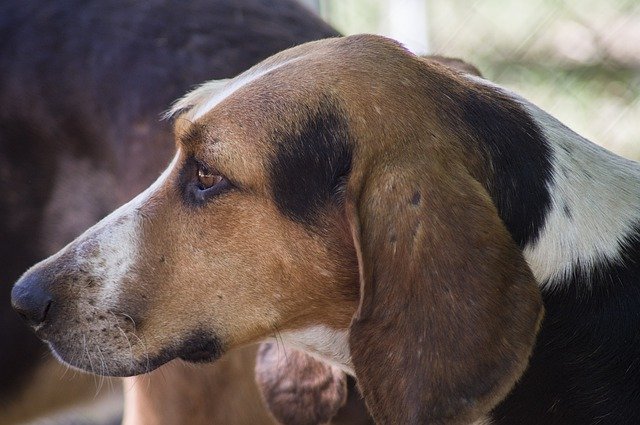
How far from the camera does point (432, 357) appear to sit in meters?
2.45

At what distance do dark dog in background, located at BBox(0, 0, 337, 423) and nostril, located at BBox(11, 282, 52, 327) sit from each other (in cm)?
66

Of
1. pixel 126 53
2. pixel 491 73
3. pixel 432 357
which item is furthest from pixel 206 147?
pixel 491 73

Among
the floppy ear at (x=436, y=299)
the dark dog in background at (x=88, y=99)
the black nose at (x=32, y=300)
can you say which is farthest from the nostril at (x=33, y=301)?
the floppy ear at (x=436, y=299)

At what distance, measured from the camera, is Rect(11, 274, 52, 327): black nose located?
9.05 feet

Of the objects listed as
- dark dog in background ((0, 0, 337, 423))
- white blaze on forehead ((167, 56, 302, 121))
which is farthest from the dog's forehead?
dark dog in background ((0, 0, 337, 423))

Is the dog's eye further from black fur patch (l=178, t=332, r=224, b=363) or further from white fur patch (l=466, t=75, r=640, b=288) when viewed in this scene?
white fur patch (l=466, t=75, r=640, b=288)

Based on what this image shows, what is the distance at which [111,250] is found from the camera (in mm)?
2779

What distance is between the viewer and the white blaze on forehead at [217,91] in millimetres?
2824

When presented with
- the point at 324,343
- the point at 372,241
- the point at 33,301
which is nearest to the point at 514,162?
the point at 372,241

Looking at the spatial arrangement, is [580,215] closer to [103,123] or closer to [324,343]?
[324,343]

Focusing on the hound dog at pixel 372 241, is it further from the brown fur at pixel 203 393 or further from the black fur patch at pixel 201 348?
the brown fur at pixel 203 393

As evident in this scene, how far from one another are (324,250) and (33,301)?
0.72m

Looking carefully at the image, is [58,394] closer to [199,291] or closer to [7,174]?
[7,174]

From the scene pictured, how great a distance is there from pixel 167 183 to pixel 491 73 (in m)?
4.23
